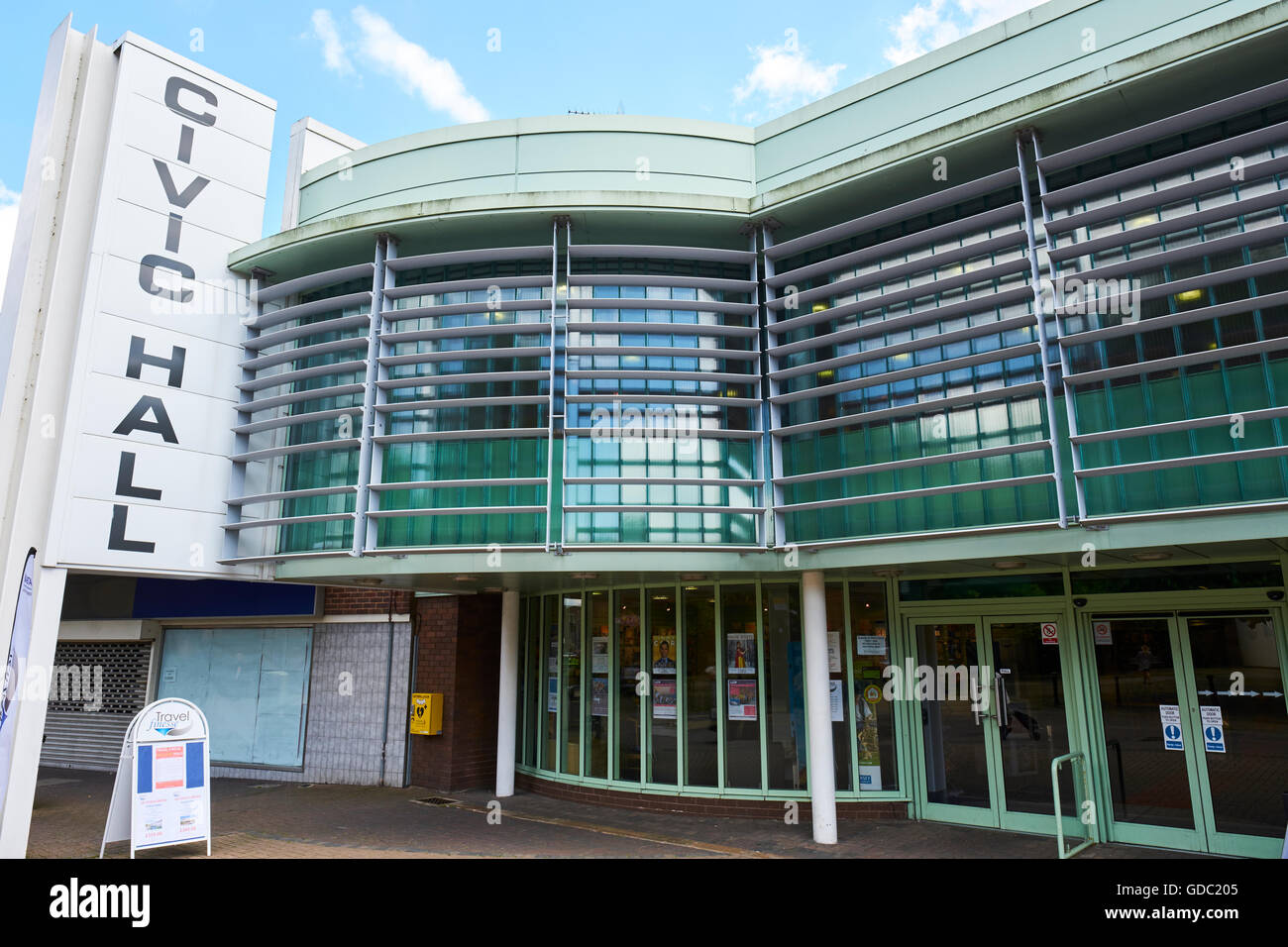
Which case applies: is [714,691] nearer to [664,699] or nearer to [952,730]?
[664,699]

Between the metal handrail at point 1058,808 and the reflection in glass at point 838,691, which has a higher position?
the reflection in glass at point 838,691

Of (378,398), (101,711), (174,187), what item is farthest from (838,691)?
(101,711)

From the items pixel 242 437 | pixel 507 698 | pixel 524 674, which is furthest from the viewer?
pixel 524 674

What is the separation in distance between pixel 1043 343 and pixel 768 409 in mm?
3038

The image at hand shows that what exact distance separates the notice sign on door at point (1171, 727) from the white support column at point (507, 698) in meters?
8.02

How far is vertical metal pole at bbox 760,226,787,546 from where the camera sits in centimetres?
937

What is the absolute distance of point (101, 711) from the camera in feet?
54.7

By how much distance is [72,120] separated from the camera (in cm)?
1062

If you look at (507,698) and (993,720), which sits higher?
(507,698)

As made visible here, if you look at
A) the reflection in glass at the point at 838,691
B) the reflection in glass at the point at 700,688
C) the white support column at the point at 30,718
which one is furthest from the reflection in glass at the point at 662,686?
the white support column at the point at 30,718

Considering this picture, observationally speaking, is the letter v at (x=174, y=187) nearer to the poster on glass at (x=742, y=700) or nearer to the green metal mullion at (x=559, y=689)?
the green metal mullion at (x=559, y=689)

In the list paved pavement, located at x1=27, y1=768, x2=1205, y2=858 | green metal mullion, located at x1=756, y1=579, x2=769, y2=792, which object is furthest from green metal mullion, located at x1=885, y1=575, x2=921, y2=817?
green metal mullion, located at x1=756, y1=579, x2=769, y2=792

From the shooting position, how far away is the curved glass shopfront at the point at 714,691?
401 inches

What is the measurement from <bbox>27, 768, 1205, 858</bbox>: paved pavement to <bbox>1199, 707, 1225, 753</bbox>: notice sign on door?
1124mm
